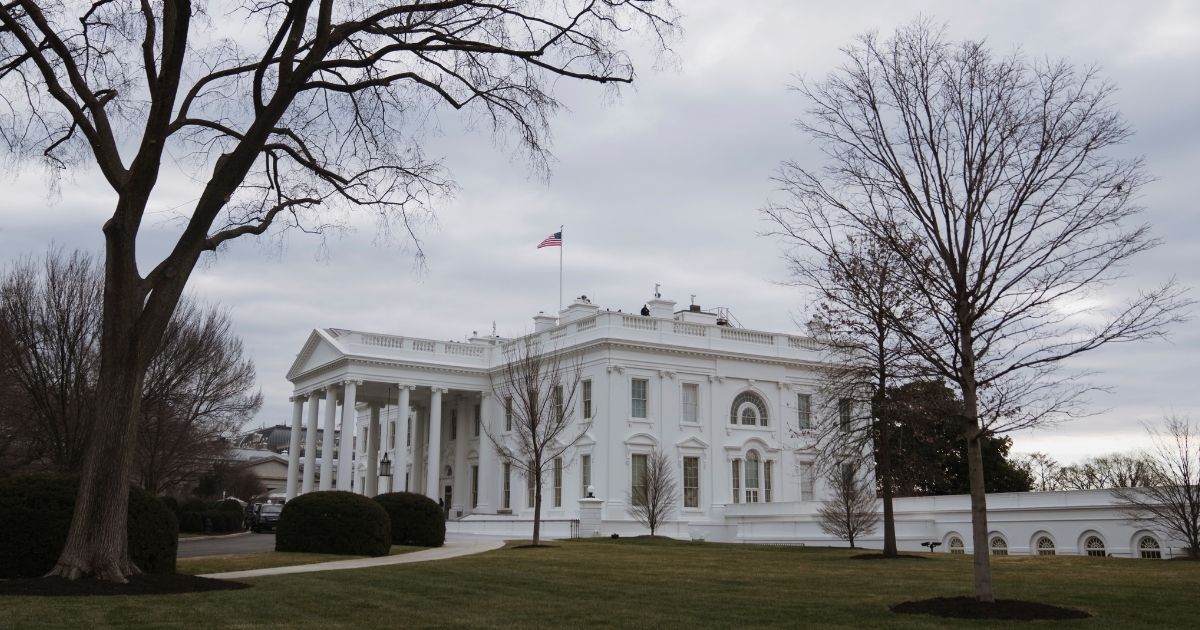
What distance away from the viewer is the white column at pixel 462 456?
57062 millimetres

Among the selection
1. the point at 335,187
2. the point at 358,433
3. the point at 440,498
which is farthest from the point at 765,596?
the point at 358,433

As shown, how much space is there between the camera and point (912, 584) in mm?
17406

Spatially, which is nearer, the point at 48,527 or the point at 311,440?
the point at 48,527

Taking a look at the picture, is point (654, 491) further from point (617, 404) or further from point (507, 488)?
point (507, 488)

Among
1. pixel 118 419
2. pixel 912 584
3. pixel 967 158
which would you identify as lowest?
pixel 912 584

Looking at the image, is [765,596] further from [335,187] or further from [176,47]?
[176,47]

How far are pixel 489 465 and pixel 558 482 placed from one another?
6.26 m

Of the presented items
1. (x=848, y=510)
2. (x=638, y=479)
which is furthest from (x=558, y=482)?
(x=848, y=510)

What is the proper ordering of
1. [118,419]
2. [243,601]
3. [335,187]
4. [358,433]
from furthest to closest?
1. [358,433]
2. [335,187]
3. [118,419]
4. [243,601]

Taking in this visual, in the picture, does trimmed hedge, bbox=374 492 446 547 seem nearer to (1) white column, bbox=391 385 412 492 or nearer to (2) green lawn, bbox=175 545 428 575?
(2) green lawn, bbox=175 545 428 575

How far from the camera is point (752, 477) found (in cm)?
4962

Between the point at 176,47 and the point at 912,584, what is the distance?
1406cm

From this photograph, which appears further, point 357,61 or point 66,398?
point 66,398

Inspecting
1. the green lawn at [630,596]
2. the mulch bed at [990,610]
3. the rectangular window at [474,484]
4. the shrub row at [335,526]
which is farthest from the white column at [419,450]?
the mulch bed at [990,610]
